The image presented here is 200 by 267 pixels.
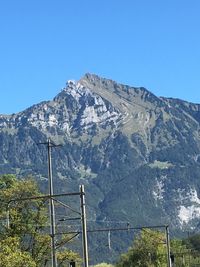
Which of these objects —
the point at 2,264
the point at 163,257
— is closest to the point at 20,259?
the point at 2,264

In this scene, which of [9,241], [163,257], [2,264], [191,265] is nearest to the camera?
[2,264]

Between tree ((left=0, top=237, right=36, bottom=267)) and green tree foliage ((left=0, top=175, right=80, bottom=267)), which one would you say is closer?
tree ((left=0, top=237, right=36, bottom=267))

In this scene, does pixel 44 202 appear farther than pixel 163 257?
No

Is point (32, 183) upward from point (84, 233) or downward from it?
upward

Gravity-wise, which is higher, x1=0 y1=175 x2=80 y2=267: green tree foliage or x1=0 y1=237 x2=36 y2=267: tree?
x1=0 y1=175 x2=80 y2=267: green tree foliage

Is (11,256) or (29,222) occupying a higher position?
(29,222)

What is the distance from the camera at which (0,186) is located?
264 ft

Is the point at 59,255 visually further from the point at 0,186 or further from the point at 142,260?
the point at 142,260

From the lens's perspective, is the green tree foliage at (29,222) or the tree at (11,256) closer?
the tree at (11,256)

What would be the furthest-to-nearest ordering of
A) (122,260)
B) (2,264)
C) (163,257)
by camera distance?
(122,260) → (163,257) → (2,264)

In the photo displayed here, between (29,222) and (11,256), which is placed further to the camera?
(29,222)

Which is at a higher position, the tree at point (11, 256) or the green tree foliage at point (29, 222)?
the green tree foliage at point (29, 222)

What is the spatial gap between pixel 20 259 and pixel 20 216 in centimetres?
1328

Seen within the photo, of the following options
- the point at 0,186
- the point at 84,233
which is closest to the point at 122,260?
the point at 0,186
